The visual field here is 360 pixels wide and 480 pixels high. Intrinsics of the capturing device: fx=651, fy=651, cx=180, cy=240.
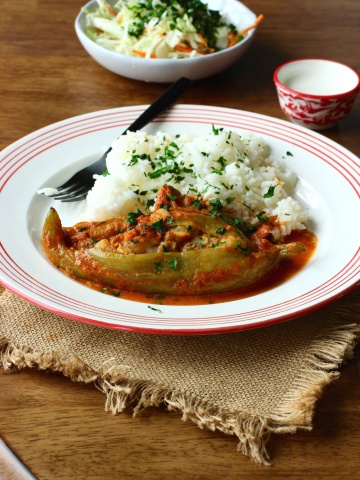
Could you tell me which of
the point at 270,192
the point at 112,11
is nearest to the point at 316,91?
the point at 270,192

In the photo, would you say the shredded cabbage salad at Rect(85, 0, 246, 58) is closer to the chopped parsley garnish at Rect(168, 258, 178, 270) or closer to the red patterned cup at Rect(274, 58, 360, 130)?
the red patterned cup at Rect(274, 58, 360, 130)

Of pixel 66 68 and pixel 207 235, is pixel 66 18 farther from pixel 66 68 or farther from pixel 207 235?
pixel 207 235

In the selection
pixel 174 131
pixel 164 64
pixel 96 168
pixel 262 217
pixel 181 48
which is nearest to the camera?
pixel 262 217

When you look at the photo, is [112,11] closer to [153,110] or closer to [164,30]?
[164,30]

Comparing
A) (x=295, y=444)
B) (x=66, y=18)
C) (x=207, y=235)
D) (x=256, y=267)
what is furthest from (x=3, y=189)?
(x=66, y=18)

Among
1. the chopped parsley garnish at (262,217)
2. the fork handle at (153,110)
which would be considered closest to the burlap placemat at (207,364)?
the chopped parsley garnish at (262,217)

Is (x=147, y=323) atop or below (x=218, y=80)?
atop

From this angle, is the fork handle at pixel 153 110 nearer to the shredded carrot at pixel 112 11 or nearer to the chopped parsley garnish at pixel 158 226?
the chopped parsley garnish at pixel 158 226
